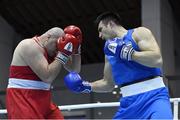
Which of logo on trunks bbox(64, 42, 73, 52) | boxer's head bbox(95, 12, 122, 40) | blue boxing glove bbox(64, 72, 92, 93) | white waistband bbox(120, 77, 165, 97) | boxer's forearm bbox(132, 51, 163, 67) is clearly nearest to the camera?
boxer's forearm bbox(132, 51, 163, 67)

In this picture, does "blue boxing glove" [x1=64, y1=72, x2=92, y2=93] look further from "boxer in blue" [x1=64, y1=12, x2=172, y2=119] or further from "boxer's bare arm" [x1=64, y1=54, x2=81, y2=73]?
"boxer in blue" [x1=64, y1=12, x2=172, y2=119]

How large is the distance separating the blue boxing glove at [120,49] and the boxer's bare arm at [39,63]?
0.43 meters

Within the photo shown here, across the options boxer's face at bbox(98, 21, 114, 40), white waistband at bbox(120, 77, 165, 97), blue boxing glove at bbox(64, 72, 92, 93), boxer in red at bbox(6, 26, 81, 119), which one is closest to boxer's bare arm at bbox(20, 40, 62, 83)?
boxer in red at bbox(6, 26, 81, 119)

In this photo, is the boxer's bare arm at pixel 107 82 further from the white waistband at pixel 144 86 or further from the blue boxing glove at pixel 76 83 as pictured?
the white waistband at pixel 144 86

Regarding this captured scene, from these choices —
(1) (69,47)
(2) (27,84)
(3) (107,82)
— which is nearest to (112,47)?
(1) (69,47)

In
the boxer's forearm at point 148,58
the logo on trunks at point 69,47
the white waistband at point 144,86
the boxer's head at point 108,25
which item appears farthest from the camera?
the logo on trunks at point 69,47

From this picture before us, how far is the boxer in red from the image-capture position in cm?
314

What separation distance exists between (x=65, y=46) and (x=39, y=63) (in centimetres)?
22

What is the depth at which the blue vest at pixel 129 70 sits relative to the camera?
294 cm

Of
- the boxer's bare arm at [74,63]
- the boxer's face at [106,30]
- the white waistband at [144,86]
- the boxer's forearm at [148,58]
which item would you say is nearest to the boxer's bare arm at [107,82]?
the boxer's bare arm at [74,63]

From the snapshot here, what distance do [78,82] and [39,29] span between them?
26.8ft

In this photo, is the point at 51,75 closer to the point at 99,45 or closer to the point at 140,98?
the point at 140,98

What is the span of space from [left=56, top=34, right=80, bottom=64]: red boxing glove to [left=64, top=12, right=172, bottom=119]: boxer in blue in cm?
24

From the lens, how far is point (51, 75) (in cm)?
313
